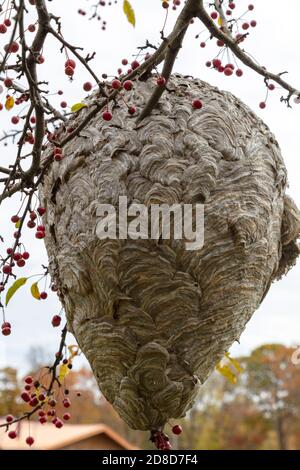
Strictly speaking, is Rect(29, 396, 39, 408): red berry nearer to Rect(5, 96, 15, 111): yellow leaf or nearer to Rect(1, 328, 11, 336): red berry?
Rect(1, 328, 11, 336): red berry

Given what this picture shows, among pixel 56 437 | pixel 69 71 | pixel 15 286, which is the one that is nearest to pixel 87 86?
pixel 69 71

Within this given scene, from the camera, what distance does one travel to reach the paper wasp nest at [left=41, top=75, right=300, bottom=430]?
2.09m

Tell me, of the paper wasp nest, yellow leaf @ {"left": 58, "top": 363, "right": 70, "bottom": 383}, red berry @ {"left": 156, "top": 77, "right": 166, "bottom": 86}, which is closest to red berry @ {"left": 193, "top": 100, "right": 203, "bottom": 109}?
the paper wasp nest

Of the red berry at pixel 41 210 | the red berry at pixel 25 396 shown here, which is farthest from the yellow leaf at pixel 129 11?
the red berry at pixel 25 396

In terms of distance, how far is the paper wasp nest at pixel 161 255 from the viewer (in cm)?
209

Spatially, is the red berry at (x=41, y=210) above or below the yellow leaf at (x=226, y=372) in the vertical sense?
above

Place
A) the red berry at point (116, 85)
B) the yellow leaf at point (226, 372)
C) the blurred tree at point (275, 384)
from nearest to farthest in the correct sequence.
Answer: the red berry at point (116, 85) → the yellow leaf at point (226, 372) → the blurred tree at point (275, 384)

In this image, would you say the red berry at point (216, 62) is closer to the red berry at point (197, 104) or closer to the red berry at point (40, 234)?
the red berry at point (197, 104)

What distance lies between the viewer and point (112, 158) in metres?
2.23

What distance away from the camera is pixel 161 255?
210 cm

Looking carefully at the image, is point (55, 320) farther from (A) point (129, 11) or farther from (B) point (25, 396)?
(A) point (129, 11)
